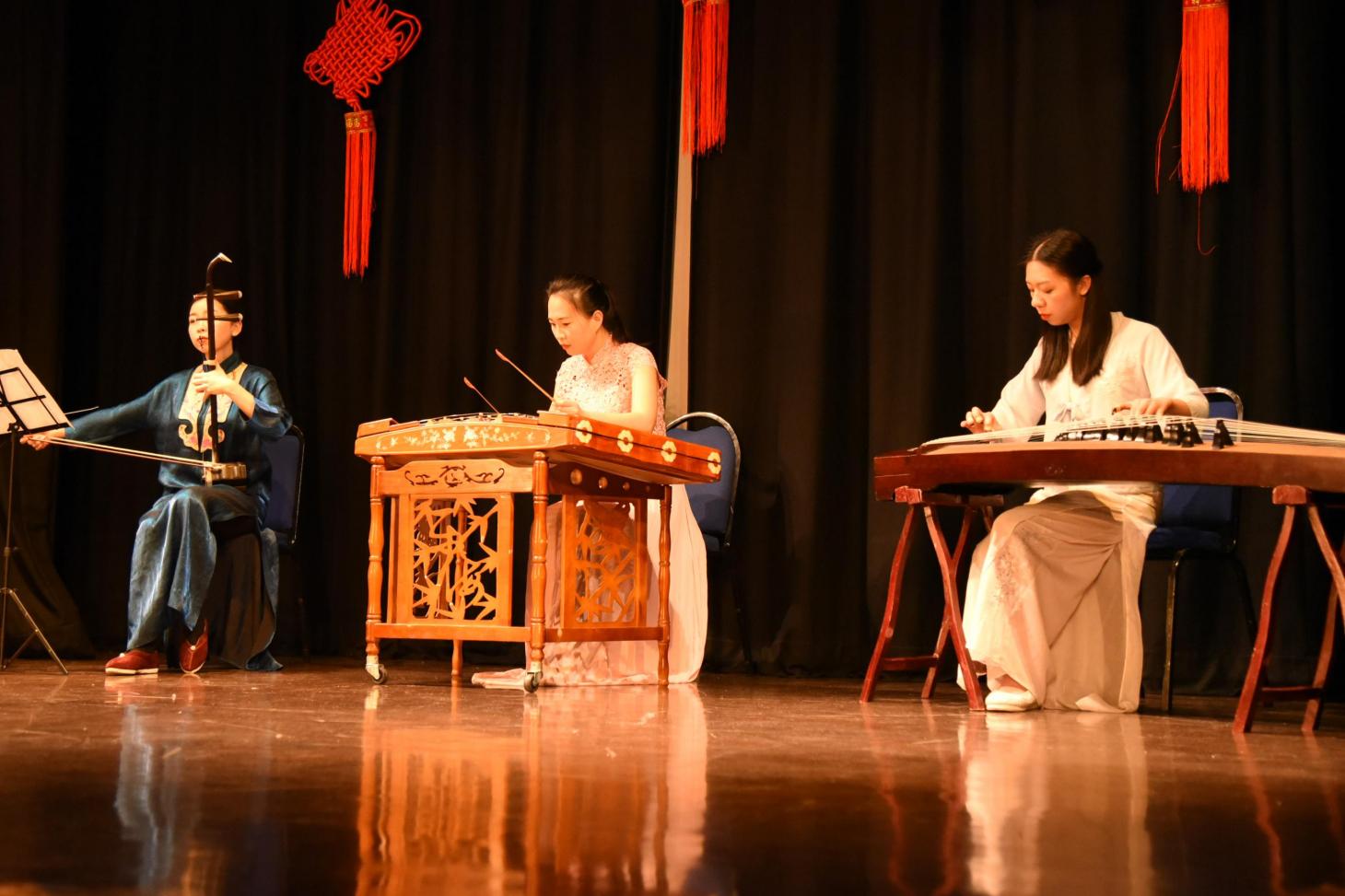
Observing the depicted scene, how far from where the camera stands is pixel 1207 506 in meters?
3.54

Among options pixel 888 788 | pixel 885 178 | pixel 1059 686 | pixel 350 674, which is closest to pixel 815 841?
pixel 888 788

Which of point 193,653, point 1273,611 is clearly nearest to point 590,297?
point 193,653

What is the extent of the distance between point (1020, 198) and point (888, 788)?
278 cm

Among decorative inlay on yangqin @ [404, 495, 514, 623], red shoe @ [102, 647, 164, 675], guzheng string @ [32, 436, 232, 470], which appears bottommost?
red shoe @ [102, 647, 164, 675]

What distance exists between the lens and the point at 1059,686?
329 centimetres

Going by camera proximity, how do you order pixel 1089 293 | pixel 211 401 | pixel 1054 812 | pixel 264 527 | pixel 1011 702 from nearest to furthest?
pixel 1054 812 → pixel 1011 702 → pixel 1089 293 → pixel 211 401 → pixel 264 527

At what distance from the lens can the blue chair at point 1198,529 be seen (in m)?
3.46

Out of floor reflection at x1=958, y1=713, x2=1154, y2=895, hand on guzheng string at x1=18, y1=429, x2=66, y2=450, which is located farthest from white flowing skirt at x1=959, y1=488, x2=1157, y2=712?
hand on guzheng string at x1=18, y1=429, x2=66, y2=450

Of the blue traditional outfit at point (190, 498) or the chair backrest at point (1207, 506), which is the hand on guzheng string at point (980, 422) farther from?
the blue traditional outfit at point (190, 498)

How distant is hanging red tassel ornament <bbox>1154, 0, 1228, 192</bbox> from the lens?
384 centimetres

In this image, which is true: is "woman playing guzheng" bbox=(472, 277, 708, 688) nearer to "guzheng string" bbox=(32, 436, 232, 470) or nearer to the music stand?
"guzheng string" bbox=(32, 436, 232, 470)

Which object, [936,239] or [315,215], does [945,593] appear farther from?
[315,215]

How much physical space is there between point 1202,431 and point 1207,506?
2.18ft

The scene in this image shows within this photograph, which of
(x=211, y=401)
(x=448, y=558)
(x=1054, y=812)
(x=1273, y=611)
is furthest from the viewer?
(x=211, y=401)
